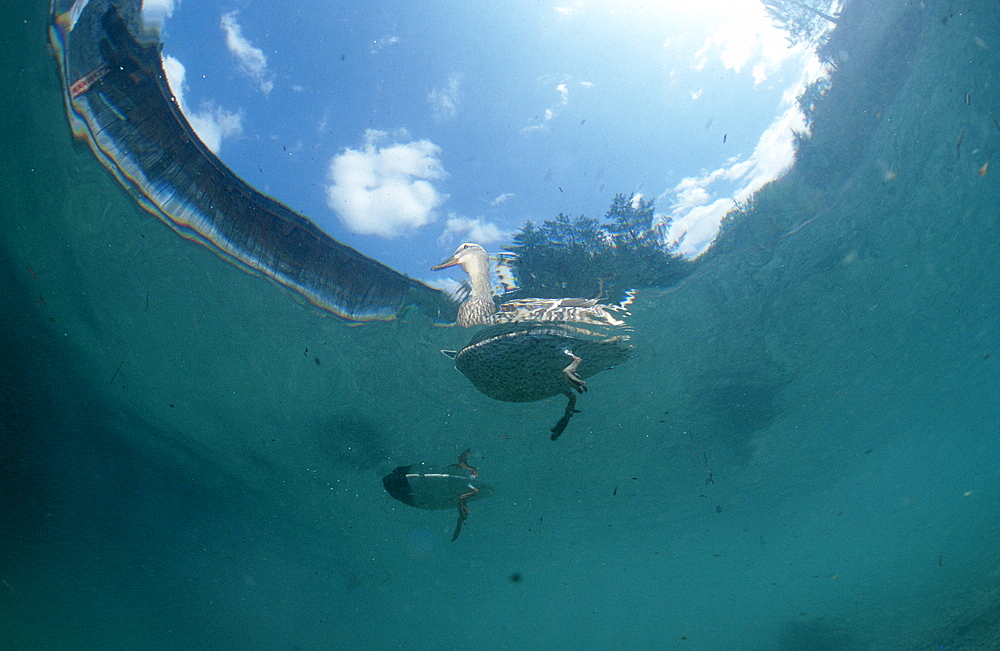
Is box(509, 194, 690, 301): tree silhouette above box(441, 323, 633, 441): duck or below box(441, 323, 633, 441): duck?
above

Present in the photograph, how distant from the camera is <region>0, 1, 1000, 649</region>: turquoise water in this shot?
746 cm

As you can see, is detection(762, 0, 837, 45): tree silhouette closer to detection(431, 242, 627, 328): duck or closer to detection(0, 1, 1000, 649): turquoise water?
detection(0, 1, 1000, 649): turquoise water

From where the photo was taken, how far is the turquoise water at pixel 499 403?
24.5 feet

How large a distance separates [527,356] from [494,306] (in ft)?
4.01

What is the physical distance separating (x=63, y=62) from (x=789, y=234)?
11.7 metres

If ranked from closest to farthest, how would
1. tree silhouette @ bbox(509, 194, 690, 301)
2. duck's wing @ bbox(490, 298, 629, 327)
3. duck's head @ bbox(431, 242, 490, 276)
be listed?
1. tree silhouette @ bbox(509, 194, 690, 301)
2. duck's head @ bbox(431, 242, 490, 276)
3. duck's wing @ bbox(490, 298, 629, 327)

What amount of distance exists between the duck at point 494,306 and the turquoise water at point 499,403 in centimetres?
88

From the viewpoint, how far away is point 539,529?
71.1 ft

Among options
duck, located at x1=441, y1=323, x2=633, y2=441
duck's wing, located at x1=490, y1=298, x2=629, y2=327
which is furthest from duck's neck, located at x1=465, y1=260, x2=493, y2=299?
duck, located at x1=441, y1=323, x2=633, y2=441

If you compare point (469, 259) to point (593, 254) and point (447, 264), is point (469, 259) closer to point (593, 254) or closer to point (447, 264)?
point (447, 264)

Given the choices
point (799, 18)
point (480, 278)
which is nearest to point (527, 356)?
point (480, 278)

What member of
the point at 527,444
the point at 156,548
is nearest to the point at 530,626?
the point at 156,548

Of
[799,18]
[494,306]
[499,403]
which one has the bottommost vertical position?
[494,306]

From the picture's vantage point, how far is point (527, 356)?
678 centimetres
